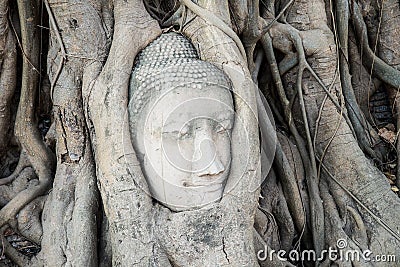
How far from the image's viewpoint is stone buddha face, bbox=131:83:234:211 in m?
1.98

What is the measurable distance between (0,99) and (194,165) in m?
1.25

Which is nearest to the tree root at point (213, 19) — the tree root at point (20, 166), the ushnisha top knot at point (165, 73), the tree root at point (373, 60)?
the ushnisha top knot at point (165, 73)

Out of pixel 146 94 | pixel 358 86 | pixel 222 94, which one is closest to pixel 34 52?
pixel 146 94

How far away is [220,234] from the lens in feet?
6.46

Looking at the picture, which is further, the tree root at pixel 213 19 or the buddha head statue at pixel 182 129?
the tree root at pixel 213 19

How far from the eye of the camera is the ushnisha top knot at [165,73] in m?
2.02

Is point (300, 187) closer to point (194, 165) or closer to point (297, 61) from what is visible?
point (297, 61)

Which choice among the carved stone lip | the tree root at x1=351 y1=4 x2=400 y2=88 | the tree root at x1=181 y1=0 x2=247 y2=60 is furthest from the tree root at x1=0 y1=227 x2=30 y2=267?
the tree root at x1=351 y1=4 x2=400 y2=88

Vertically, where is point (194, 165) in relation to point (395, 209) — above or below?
above

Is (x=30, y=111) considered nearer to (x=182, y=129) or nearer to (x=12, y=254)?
(x=12, y=254)

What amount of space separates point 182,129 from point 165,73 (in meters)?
0.25

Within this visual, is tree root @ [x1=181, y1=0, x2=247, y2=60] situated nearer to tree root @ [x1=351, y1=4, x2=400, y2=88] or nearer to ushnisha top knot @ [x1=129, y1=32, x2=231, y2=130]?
ushnisha top knot @ [x1=129, y1=32, x2=231, y2=130]

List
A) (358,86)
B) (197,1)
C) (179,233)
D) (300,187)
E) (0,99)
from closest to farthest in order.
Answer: (179,233)
(197,1)
(0,99)
(300,187)
(358,86)

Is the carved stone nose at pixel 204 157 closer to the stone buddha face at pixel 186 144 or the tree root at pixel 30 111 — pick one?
the stone buddha face at pixel 186 144
